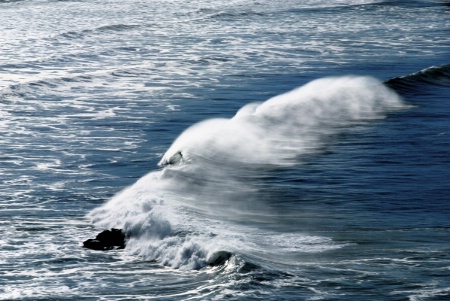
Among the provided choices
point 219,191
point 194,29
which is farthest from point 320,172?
point 194,29

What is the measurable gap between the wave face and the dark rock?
0.47ft

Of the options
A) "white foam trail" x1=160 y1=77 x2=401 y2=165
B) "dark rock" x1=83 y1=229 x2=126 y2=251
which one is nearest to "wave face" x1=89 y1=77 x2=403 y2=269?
"white foam trail" x1=160 y1=77 x2=401 y2=165

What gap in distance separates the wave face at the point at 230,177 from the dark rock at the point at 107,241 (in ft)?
0.47

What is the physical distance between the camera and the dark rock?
1196 centimetres

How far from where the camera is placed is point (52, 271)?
36.3 ft

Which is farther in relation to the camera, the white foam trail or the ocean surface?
the white foam trail

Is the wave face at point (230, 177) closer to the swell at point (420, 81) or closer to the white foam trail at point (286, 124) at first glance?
the white foam trail at point (286, 124)

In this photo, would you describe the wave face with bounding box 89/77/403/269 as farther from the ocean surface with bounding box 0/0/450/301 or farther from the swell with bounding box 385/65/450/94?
the swell with bounding box 385/65/450/94

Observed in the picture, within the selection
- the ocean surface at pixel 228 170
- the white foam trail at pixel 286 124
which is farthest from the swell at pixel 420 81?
the white foam trail at pixel 286 124

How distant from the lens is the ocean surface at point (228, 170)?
10.7 metres

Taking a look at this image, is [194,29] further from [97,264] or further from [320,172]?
[97,264]

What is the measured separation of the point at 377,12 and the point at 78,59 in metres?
20.3

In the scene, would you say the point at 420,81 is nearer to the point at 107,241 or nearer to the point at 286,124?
the point at 286,124

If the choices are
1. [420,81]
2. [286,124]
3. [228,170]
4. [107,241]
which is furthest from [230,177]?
[420,81]
